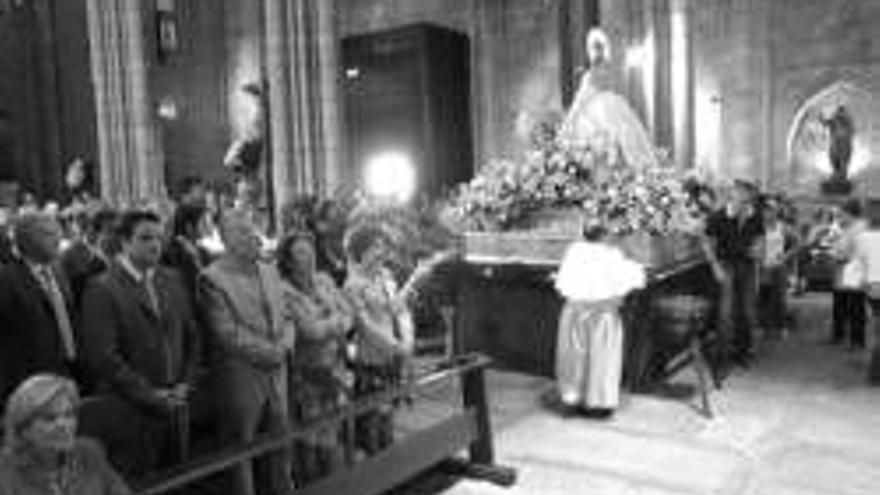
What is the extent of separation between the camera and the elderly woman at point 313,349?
4.77 meters

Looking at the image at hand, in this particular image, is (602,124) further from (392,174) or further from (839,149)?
(839,149)

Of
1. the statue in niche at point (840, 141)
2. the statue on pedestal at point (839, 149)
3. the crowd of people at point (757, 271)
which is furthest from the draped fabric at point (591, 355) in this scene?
the statue in niche at point (840, 141)

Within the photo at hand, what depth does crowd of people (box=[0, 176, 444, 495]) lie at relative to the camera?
4215 mm

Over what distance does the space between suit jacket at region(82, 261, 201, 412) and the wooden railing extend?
516 mm

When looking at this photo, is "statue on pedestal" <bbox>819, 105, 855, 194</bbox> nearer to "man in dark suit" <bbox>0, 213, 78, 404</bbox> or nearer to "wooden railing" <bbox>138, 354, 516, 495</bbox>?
"wooden railing" <bbox>138, 354, 516, 495</bbox>

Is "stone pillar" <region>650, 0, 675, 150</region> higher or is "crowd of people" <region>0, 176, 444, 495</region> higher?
"stone pillar" <region>650, 0, 675, 150</region>

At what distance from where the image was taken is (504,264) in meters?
8.57

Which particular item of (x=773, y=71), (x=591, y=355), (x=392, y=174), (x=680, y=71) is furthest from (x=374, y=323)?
(x=773, y=71)

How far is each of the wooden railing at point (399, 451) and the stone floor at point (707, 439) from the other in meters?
0.27

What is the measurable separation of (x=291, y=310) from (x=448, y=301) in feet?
14.2

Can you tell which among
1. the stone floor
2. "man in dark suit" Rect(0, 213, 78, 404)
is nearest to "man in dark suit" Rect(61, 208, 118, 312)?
"man in dark suit" Rect(0, 213, 78, 404)

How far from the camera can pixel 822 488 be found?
18.3 feet

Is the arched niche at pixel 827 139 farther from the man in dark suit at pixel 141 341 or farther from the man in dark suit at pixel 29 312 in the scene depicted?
the man in dark suit at pixel 29 312

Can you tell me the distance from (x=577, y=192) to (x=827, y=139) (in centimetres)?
1093
